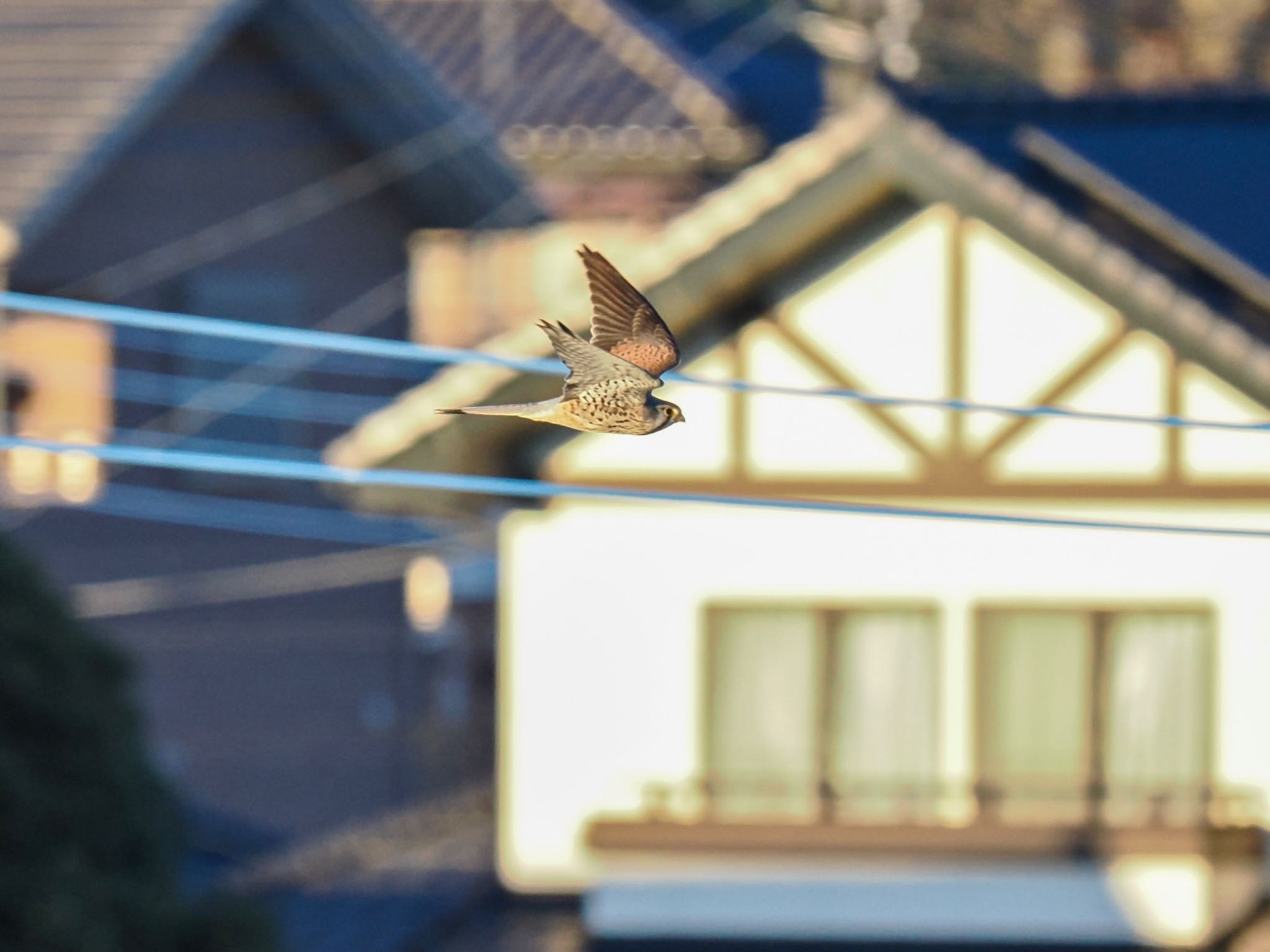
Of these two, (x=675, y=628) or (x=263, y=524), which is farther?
(x=263, y=524)

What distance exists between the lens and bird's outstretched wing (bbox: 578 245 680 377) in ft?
14.4

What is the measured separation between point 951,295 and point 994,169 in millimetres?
790

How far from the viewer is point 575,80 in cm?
2470

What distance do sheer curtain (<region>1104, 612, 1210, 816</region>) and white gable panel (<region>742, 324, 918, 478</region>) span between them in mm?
1765

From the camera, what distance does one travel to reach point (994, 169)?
37.3 ft

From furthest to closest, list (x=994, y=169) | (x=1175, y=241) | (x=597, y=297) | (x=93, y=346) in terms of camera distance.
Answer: (x=93, y=346), (x=1175, y=241), (x=994, y=169), (x=597, y=297)

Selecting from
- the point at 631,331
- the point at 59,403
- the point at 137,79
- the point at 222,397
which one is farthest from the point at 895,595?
the point at 59,403

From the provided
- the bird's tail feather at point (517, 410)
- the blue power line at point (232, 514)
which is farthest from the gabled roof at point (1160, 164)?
the bird's tail feather at point (517, 410)

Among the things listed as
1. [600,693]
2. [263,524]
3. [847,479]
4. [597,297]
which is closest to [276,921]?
[600,693]

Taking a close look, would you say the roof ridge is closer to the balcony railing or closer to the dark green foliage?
the balcony railing

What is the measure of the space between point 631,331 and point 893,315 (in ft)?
24.0

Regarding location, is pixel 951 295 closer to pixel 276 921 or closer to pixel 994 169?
pixel 994 169

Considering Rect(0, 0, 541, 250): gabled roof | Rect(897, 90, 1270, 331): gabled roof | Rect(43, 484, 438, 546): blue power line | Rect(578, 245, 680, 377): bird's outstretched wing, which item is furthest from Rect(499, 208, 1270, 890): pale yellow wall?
Rect(578, 245, 680, 377): bird's outstretched wing

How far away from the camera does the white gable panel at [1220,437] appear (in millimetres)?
11461
